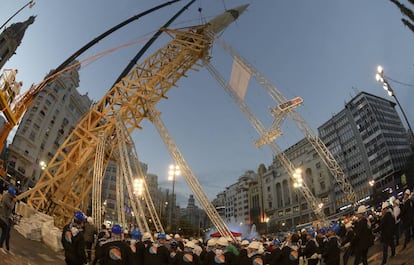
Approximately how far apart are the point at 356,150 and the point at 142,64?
79.7 meters

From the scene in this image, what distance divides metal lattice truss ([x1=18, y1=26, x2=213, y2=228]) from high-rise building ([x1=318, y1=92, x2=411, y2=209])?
197 feet

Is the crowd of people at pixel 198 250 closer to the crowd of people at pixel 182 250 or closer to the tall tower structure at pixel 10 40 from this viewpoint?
the crowd of people at pixel 182 250

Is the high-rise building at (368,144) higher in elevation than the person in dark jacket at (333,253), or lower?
higher

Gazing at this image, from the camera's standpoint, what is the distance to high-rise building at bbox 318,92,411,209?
227ft

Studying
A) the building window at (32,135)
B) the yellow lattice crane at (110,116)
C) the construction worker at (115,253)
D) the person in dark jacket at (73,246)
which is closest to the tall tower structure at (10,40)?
the building window at (32,135)

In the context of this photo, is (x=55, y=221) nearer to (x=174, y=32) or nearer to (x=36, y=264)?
(x=36, y=264)

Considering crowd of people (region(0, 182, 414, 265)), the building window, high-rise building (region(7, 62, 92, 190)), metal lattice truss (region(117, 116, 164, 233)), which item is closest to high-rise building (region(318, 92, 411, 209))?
crowd of people (region(0, 182, 414, 265))

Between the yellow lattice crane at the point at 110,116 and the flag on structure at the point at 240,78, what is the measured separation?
2.23 metres

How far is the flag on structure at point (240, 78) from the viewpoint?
18016mm

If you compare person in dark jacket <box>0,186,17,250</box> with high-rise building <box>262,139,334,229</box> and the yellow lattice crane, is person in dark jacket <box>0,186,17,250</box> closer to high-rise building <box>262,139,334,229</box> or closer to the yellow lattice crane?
the yellow lattice crane

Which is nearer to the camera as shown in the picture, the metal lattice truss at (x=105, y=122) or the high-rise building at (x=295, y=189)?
the metal lattice truss at (x=105, y=122)

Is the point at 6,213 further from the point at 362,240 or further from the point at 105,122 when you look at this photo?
the point at 362,240

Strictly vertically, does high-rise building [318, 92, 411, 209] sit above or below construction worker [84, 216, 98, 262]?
above

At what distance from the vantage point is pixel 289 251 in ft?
27.3
